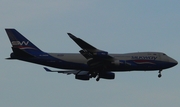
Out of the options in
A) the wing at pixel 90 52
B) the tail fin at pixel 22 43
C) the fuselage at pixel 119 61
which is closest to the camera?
the wing at pixel 90 52

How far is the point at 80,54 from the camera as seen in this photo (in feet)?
274

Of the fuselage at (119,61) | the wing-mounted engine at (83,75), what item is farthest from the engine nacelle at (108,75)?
the wing-mounted engine at (83,75)

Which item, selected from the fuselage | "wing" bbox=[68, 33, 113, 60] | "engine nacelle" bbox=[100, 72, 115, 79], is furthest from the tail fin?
"engine nacelle" bbox=[100, 72, 115, 79]

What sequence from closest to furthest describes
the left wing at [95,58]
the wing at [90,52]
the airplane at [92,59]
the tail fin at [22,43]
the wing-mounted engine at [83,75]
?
1. the wing at [90,52]
2. the left wing at [95,58]
3. the airplane at [92,59]
4. the tail fin at [22,43]
5. the wing-mounted engine at [83,75]

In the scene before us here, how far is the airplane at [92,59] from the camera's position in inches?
3147

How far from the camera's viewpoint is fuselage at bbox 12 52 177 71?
8181 cm

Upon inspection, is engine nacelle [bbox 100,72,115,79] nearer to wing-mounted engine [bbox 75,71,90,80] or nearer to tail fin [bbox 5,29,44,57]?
wing-mounted engine [bbox 75,71,90,80]

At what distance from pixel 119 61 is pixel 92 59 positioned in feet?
13.4

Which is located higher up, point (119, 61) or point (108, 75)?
point (119, 61)

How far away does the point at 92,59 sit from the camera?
8081 centimetres

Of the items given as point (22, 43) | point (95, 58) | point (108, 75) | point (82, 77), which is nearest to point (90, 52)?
point (95, 58)

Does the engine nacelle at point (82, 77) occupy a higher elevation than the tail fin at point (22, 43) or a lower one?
lower

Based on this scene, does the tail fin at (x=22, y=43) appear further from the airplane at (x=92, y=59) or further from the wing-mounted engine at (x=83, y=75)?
the wing-mounted engine at (x=83, y=75)

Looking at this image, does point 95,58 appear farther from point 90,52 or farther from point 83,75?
point 83,75
